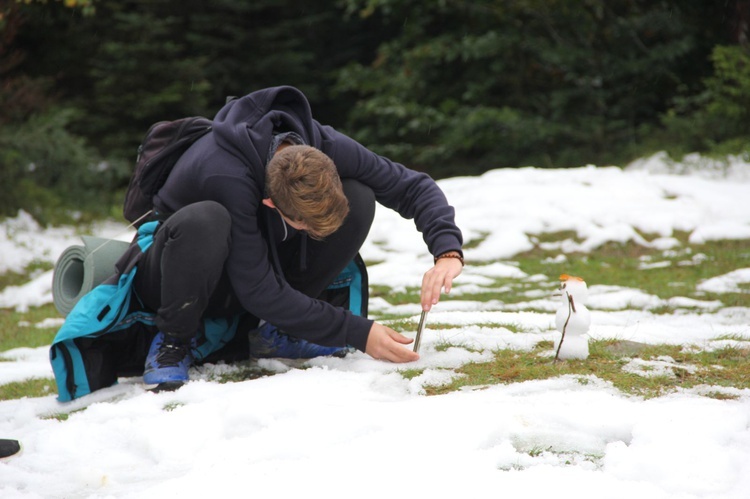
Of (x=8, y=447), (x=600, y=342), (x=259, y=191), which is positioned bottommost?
(x=600, y=342)

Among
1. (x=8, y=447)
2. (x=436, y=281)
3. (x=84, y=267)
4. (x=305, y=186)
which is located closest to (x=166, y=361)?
(x=84, y=267)

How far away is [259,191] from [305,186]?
13.5 inches

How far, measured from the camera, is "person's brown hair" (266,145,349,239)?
9.00 feet

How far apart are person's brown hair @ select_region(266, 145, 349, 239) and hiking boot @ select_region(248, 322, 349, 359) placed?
827 mm

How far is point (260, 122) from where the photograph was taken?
303 cm

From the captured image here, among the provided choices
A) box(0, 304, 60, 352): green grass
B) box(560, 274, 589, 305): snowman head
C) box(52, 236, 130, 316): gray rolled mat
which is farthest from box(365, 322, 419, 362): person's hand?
box(0, 304, 60, 352): green grass

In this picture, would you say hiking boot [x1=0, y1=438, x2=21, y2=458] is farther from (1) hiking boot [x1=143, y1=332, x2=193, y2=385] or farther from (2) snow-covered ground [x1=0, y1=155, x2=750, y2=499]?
(1) hiking boot [x1=143, y1=332, x2=193, y2=385]

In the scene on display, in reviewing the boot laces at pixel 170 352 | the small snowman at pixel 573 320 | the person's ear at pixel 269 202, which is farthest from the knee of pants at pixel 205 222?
the small snowman at pixel 573 320

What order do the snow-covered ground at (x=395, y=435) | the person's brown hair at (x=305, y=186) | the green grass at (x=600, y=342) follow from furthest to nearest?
the green grass at (x=600, y=342) < the person's brown hair at (x=305, y=186) < the snow-covered ground at (x=395, y=435)

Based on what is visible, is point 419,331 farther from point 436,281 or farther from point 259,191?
point 259,191

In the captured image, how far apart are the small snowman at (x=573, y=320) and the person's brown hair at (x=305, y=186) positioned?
37.0 inches

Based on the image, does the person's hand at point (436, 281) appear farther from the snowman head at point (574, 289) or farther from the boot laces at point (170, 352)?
the boot laces at point (170, 352)

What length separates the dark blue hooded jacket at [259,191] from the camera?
2.96 meters

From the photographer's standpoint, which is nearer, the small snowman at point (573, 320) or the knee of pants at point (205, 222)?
the knee of pants at point (205, 222)
